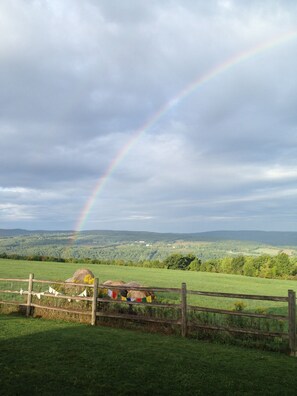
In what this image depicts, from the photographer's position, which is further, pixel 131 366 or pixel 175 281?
pixel 175 281

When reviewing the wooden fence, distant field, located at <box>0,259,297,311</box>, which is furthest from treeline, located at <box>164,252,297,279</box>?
the wooden fence

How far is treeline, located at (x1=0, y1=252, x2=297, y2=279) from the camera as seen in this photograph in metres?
63.4

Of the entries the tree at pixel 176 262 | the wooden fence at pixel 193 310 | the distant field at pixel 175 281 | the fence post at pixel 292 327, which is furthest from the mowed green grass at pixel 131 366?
the tree at pixel 176 262

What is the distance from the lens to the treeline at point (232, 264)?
6344cm

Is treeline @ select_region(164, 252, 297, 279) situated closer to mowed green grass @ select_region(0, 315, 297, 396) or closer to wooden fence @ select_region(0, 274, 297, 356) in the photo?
wooden fence @ select_region(0, 274, 297, 356)

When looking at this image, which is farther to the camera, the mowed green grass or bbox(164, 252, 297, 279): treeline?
bbox(164, 252, 297, 279): treeline

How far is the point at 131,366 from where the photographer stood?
7.23 meters

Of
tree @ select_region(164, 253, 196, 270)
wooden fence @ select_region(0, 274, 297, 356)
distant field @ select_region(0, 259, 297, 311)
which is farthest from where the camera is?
tree @ select_region(164, 253, 196, 270)

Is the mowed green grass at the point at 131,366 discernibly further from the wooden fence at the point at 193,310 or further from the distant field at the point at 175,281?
the distant field at the point at 175,281

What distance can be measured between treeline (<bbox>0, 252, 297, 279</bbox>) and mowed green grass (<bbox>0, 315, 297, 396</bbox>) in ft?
181

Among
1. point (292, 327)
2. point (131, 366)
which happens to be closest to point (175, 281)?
point (292, 327)

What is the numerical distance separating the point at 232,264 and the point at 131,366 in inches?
2640

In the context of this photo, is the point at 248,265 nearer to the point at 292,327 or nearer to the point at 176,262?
the point at 176,262

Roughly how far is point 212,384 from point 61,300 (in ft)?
28.0
